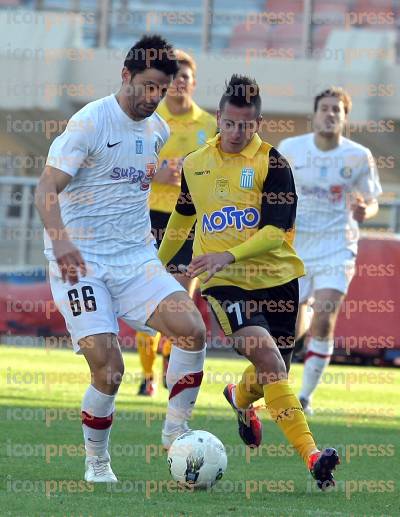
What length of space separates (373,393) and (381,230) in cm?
683

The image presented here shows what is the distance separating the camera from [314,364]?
1126cm

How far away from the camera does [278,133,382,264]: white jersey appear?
1152cm

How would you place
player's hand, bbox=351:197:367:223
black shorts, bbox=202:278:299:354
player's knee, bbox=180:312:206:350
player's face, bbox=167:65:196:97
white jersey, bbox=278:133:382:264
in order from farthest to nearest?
white jersey, bbox=278:133:382:264 < player's face, bbox=167:65:196:97 < player's hand, bbox=351:197:367:223 < black shorts, bbox=202:278:299:354 < player's knee, bbox=180:312:206:350

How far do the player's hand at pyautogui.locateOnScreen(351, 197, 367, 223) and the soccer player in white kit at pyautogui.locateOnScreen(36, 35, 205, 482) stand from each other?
4.00 metres

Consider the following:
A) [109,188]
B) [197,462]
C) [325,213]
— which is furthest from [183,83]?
[197,462]

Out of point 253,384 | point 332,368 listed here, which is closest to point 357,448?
point 253,384

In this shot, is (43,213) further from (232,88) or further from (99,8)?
(99,8)

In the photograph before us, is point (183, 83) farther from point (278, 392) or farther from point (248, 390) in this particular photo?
point (278, 392)

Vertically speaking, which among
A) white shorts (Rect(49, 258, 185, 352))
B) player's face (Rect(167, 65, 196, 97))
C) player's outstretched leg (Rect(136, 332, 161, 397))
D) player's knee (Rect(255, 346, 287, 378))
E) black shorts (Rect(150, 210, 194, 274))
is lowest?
player's outstretched leg (Rect(136, 332, 161, 397))

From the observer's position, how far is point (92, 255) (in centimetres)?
701

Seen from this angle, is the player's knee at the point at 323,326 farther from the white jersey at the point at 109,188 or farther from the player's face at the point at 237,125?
the white jersey at the point at 109,188

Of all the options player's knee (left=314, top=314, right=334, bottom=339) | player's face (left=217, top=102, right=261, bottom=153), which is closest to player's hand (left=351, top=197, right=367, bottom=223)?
player's knee (left=314, top=314, right=334, bottom=339)

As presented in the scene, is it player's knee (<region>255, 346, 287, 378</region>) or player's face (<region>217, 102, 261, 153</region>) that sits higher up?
player's face (<region>217, 102, 261, 153</region>)

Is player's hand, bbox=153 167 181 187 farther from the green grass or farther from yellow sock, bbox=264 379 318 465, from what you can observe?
yellow sock, bbox=264 379 318 465
